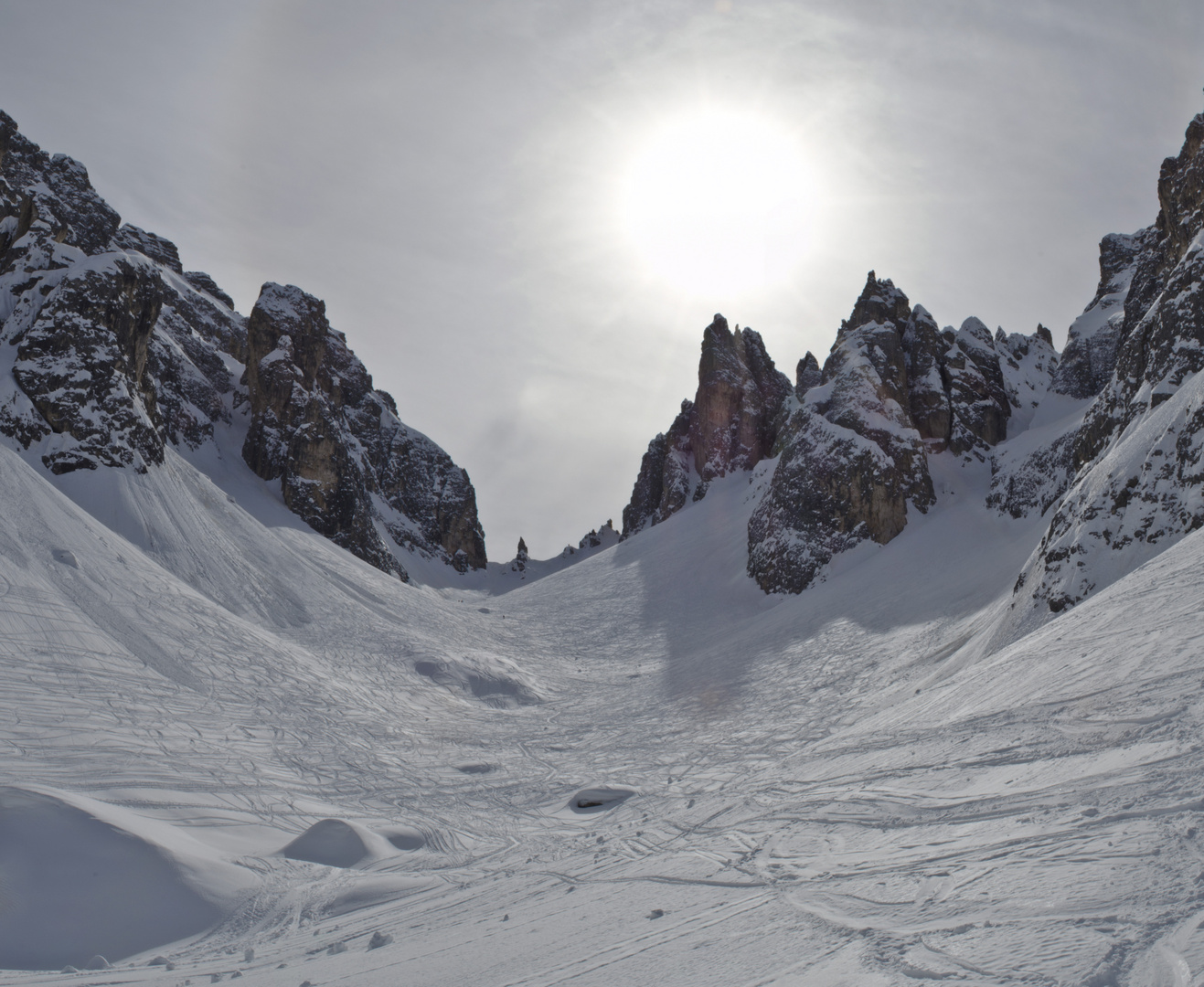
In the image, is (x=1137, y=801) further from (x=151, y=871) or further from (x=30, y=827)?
(x=30, y=827)

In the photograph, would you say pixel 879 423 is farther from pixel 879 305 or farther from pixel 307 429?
pixel 307 429

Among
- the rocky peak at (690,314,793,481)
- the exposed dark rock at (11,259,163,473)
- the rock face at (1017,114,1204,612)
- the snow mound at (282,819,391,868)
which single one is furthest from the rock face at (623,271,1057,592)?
the exposed dark rock at (11,259,163,473)

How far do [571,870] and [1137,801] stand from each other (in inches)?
255

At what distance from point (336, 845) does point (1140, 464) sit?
1879 cm

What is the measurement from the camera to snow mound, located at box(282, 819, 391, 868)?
34.8 feet

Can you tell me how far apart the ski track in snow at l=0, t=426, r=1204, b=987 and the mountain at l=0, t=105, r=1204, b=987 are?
2.9 inches

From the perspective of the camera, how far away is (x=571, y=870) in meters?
9.34

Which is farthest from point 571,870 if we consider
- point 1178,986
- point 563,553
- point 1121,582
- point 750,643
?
point 563,553

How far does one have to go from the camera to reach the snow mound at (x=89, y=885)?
7215 millimetres

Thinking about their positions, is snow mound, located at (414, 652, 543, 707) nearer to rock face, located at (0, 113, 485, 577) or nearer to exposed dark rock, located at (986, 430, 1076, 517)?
rock face, located at (0, 113, 485, 577)

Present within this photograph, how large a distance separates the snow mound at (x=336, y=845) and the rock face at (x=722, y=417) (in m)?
58.4

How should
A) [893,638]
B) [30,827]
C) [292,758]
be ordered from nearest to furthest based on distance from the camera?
[30,827]
[292,758]
[893,638]

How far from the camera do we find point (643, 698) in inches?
1057

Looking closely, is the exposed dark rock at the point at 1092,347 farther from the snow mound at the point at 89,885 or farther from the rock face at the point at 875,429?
the snow mound at the point at 89,885
